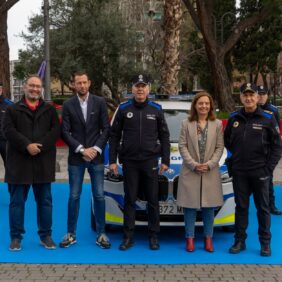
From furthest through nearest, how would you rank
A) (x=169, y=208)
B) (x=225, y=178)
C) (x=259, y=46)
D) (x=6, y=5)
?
(x=259, y=46)
(x=6, y=5)
(x=225, y=178)
(x=169, y=208)

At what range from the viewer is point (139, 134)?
5.80 metres

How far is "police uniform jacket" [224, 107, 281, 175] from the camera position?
18.4 ft

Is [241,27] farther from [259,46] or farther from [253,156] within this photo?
[259,46]

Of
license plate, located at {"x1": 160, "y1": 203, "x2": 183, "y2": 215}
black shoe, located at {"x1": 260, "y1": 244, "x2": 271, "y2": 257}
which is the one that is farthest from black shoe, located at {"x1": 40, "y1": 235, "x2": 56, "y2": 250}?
black shoe, located at {"x1": 260, "y1": 244, "x2": 271, "y2": 257}

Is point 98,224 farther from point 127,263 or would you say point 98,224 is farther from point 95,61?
point 95,61

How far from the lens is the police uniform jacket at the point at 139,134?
19.0 ft

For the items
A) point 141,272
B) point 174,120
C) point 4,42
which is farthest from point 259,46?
point 141,272

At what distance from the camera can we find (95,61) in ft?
96.1

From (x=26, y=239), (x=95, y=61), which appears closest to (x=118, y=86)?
(x=95, y=61)

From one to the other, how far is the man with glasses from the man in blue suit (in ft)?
0.60

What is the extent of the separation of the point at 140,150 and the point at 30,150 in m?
1.20

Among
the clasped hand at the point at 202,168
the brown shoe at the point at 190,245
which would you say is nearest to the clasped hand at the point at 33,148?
the clasped hand at the point at 202,168

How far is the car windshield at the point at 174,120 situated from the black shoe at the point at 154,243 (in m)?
1.57

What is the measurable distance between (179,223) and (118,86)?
82.2 ft
